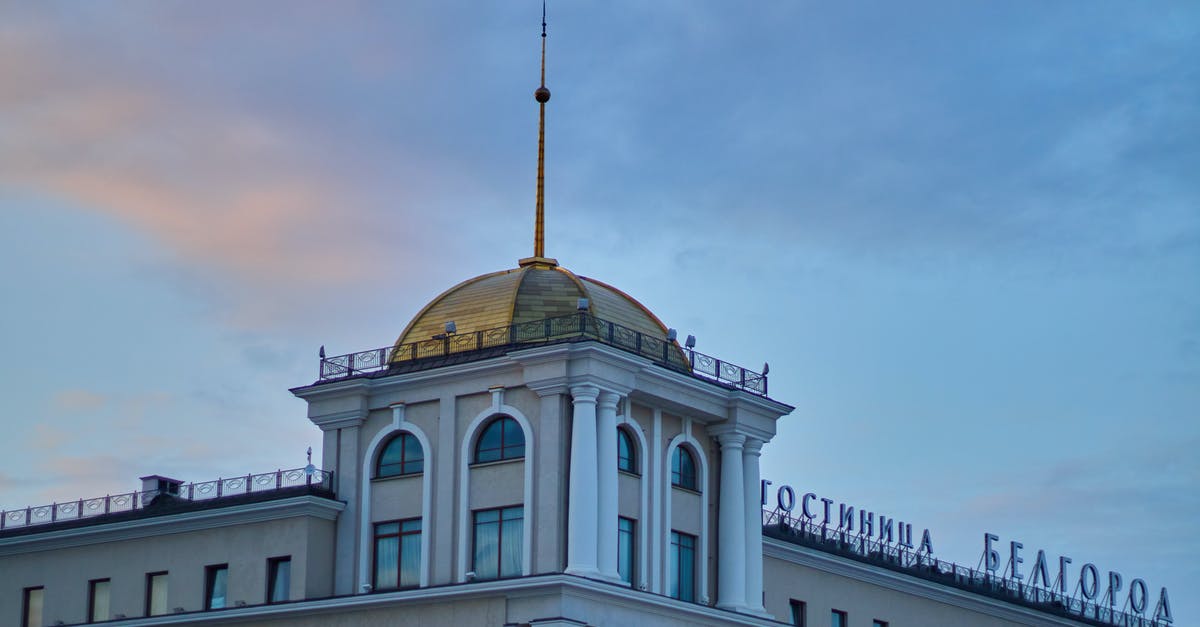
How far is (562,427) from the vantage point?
55.6 meters

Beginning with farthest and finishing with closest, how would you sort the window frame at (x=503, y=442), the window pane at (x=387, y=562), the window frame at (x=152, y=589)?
the window frame at (x=152, y=589) < the window pane at (x=387, y=562) < the window frame at (x=503, y=442)

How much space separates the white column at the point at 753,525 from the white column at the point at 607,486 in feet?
19.1

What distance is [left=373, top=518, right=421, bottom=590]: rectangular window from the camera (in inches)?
2256

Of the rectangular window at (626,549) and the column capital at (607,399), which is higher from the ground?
the column capital at (607,399)

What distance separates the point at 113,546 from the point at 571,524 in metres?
16.9

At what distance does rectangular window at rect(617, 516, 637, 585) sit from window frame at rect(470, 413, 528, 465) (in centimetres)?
346

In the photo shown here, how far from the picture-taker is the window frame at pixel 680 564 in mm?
58219

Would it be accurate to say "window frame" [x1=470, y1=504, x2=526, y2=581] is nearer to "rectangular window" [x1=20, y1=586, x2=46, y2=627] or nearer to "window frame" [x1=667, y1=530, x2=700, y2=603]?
"window frame" [x1=667, y1=530, x2=700, y2=603]

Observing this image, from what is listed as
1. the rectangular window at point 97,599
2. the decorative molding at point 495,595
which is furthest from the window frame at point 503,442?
the rectangular window at point 97,599

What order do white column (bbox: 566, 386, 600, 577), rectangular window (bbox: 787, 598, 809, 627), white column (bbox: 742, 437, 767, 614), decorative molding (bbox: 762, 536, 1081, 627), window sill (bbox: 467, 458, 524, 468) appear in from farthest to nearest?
rectangular window (bbox: 787, 598, 809, 627) < decorative molding (bbox: 762, 536, 1081, 627) < white column (bbox: 742, 437, 767, 614) < window sill (bbox: 467, 458, 524, 468) < white column (bbox: 566, 386, 600, 577)

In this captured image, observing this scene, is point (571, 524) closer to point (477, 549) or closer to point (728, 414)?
point (477, 549)

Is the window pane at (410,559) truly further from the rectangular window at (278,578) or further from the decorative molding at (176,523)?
the rectangular window at (278,578)

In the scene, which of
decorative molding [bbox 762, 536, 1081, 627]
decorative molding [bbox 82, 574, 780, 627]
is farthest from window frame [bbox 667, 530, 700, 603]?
decorative molding [bbox 762, 536, 1081, 627]

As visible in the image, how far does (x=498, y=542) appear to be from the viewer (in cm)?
5597
